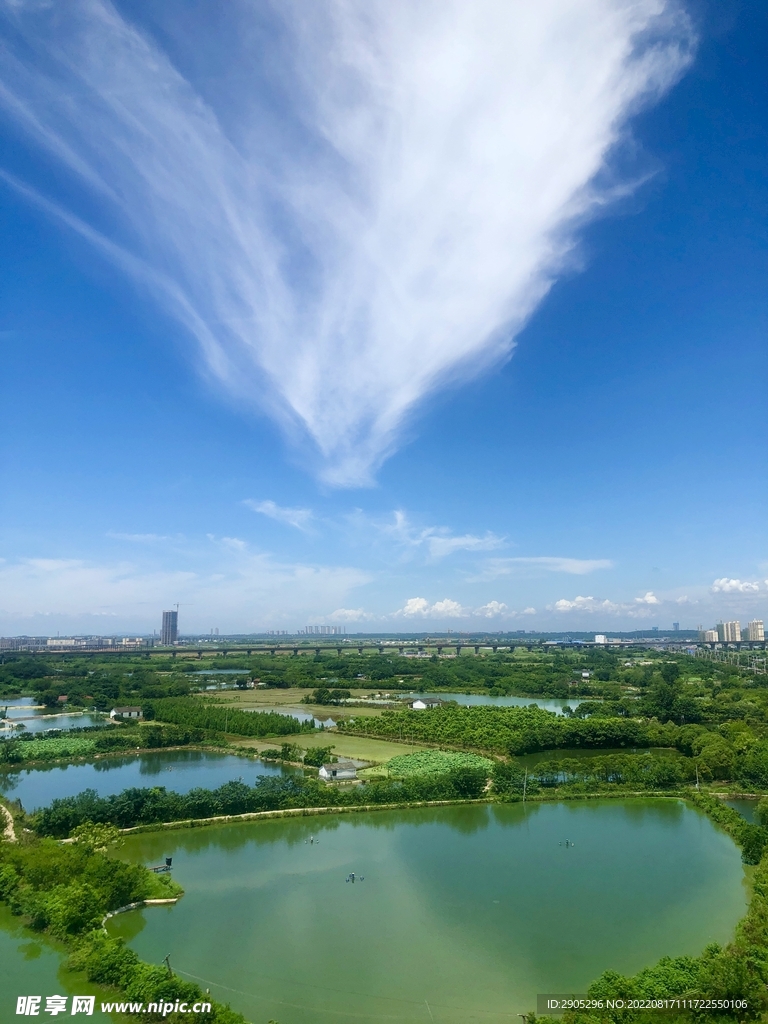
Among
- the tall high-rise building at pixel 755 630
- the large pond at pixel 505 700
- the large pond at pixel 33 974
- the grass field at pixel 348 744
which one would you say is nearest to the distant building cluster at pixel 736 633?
the tall high-rise building at pixel 755 630

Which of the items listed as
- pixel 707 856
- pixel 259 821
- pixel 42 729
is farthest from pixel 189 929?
pixel 42 729

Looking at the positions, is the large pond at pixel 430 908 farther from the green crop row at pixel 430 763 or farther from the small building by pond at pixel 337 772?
the green crop row at pixel 430 763

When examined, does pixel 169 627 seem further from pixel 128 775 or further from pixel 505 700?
pixel 128 775

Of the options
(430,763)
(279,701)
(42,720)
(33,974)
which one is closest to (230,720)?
(279,701)

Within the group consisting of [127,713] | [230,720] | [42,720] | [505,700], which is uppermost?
[230,720]

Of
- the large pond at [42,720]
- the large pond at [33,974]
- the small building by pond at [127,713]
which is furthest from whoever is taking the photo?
the small building by pond at [127,713]

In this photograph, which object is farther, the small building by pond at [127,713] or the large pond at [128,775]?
the small building by pond at [127,713]
